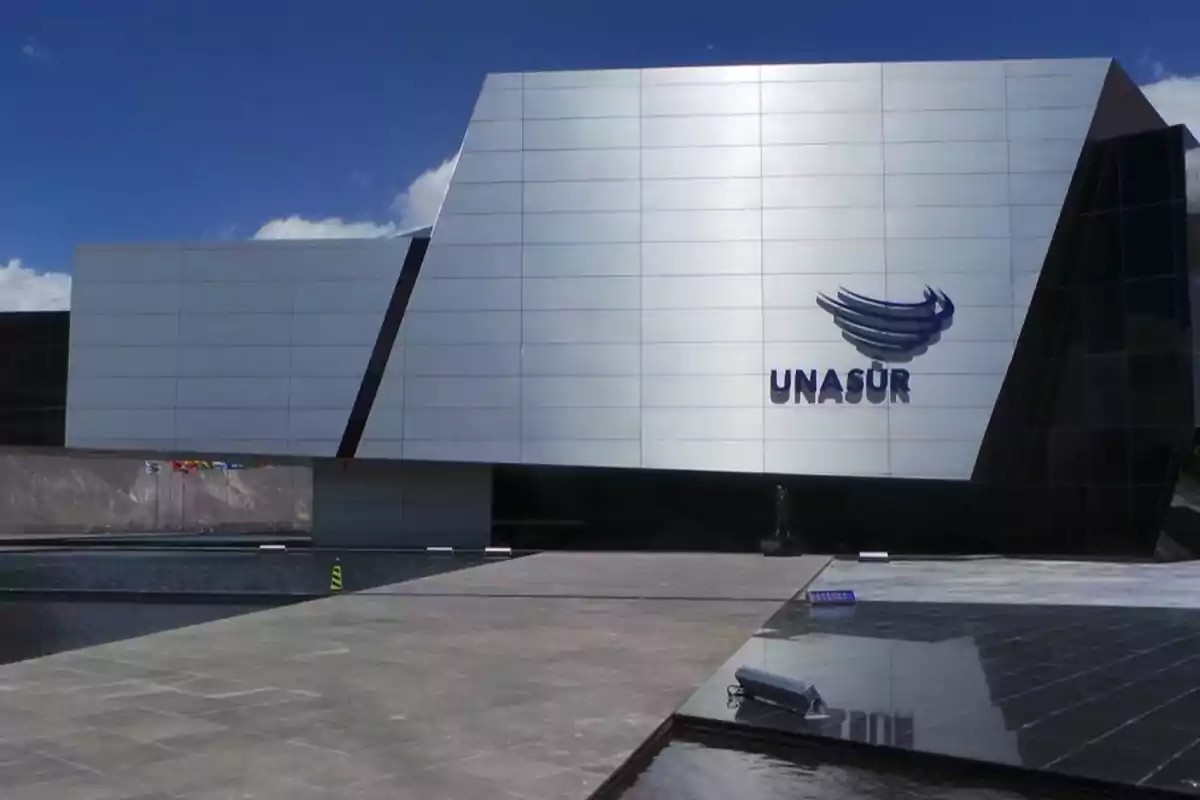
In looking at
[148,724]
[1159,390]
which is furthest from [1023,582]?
[148,724]

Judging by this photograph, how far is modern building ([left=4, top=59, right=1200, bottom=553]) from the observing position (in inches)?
1098

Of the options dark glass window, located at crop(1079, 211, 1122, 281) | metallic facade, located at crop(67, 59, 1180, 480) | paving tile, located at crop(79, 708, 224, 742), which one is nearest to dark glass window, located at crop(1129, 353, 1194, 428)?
dark glass window, located at crop(1079, 211, 1122, 281)

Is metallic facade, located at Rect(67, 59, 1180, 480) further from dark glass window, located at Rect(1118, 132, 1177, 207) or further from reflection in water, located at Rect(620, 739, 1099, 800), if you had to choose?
reflection in water, located at Rect(620, 739, 1099, 800)

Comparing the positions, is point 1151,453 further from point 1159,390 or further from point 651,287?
point 651,287

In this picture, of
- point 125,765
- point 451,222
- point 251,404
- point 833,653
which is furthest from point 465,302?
point 125,765

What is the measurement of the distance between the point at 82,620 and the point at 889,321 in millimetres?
20549

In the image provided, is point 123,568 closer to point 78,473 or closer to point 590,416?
point 590,416

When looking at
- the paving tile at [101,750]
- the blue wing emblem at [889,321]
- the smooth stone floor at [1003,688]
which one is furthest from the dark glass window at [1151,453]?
the paving tile at [101,750]

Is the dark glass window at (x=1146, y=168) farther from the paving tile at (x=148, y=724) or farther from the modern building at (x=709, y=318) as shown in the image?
the paving tile at (x=148, y=724)

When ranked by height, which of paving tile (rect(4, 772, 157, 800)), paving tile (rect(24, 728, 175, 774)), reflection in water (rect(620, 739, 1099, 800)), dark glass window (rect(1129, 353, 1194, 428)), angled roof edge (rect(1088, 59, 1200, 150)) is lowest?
reflection in water (rect(620, 739, 1099, 800))

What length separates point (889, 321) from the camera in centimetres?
2859

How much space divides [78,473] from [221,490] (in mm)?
6242

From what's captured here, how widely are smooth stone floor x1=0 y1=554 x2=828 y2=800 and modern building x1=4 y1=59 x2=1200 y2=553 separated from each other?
14.1 meters

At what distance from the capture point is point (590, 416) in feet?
97.5
